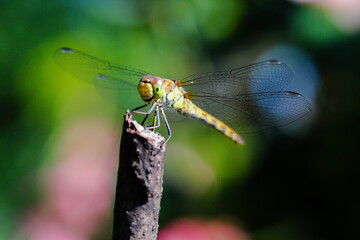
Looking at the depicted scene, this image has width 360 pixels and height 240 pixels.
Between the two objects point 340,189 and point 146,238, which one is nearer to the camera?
point 146,238

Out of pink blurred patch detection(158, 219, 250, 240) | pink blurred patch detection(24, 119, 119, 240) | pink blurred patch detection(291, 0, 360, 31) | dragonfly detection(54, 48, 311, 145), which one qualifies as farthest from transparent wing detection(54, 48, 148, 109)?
pink blurred patch detection(291, 0, 360, 31)

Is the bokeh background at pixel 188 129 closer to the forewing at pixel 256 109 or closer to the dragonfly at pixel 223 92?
the dragonfly at pixel 223 92

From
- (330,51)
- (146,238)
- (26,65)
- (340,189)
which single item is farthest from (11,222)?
(330,51)

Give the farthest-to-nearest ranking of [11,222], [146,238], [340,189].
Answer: [340,189] → [11,222] → [146,238]

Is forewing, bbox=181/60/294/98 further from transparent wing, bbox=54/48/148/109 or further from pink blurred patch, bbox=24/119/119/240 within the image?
pink blurred patch, bbox=24/119/119/240

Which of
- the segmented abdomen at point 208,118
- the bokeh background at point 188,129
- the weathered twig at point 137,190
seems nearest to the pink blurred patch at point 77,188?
the bokeh background at point 188,129

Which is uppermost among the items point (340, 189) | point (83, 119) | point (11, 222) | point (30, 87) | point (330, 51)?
point (330, 51)

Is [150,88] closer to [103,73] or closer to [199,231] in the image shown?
[103,73]

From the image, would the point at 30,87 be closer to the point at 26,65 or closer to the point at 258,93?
the point at 26,65
